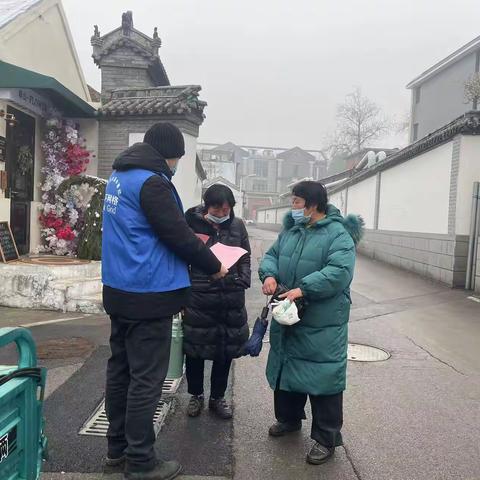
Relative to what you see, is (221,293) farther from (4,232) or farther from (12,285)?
(4,232)

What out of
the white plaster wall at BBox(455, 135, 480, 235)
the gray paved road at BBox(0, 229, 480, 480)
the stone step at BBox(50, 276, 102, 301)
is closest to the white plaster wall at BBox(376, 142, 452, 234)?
the white plaster wall at BBox(455, 135, 480, 235)

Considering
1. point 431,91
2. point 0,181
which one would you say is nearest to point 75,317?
point 0,181

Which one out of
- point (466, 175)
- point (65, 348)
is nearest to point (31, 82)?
point (65, 348)

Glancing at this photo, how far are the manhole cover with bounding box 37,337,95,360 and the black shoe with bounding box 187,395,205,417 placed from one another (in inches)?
69.3

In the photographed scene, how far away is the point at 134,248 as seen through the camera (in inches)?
106

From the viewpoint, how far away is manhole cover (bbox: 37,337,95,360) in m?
5.07

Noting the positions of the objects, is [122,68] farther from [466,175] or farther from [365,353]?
[365,353]

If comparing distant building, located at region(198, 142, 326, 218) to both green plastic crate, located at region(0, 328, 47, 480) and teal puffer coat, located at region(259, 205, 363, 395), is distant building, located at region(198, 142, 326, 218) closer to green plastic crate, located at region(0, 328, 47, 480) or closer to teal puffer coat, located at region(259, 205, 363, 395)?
teal puffer coat, located at region(259, 205, 363, 395)

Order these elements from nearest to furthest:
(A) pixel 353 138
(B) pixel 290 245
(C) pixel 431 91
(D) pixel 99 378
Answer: (B) pixel 290 245
(D) pixel 99 378
(C) pixel 431 91
(A) pixel 353 138

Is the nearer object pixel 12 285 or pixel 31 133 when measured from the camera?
pixel 12 285

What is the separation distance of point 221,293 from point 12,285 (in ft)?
14.8

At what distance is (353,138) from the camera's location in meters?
46.3

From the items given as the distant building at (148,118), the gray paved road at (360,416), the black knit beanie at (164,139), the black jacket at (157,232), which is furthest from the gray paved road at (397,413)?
the distant building at (148,118)

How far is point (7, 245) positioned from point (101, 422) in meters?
4.83
